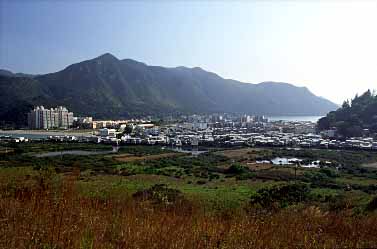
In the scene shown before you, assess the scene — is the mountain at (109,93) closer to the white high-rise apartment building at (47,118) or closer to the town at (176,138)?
the white high-rise apartment building at (47,118)

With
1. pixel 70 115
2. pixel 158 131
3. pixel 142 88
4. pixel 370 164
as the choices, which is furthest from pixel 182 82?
pixel 370 164

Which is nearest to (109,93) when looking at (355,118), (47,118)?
(47,118)

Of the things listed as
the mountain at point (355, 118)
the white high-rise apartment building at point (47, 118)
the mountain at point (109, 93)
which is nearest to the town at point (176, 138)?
the white high-rise apartment building at point (47, 118)

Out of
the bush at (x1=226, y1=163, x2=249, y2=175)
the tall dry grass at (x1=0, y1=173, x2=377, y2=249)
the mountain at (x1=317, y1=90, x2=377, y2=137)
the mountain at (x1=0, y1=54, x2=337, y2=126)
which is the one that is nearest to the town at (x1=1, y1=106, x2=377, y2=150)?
the mountain at (x1=317, y1=90, x2=377, y2=137)

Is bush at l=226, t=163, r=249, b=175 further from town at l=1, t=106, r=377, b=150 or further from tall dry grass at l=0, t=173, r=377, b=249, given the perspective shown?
tall dry grass at l=0, t=173, r=377, b=249

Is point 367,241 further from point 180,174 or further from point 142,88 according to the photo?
point 142,88
